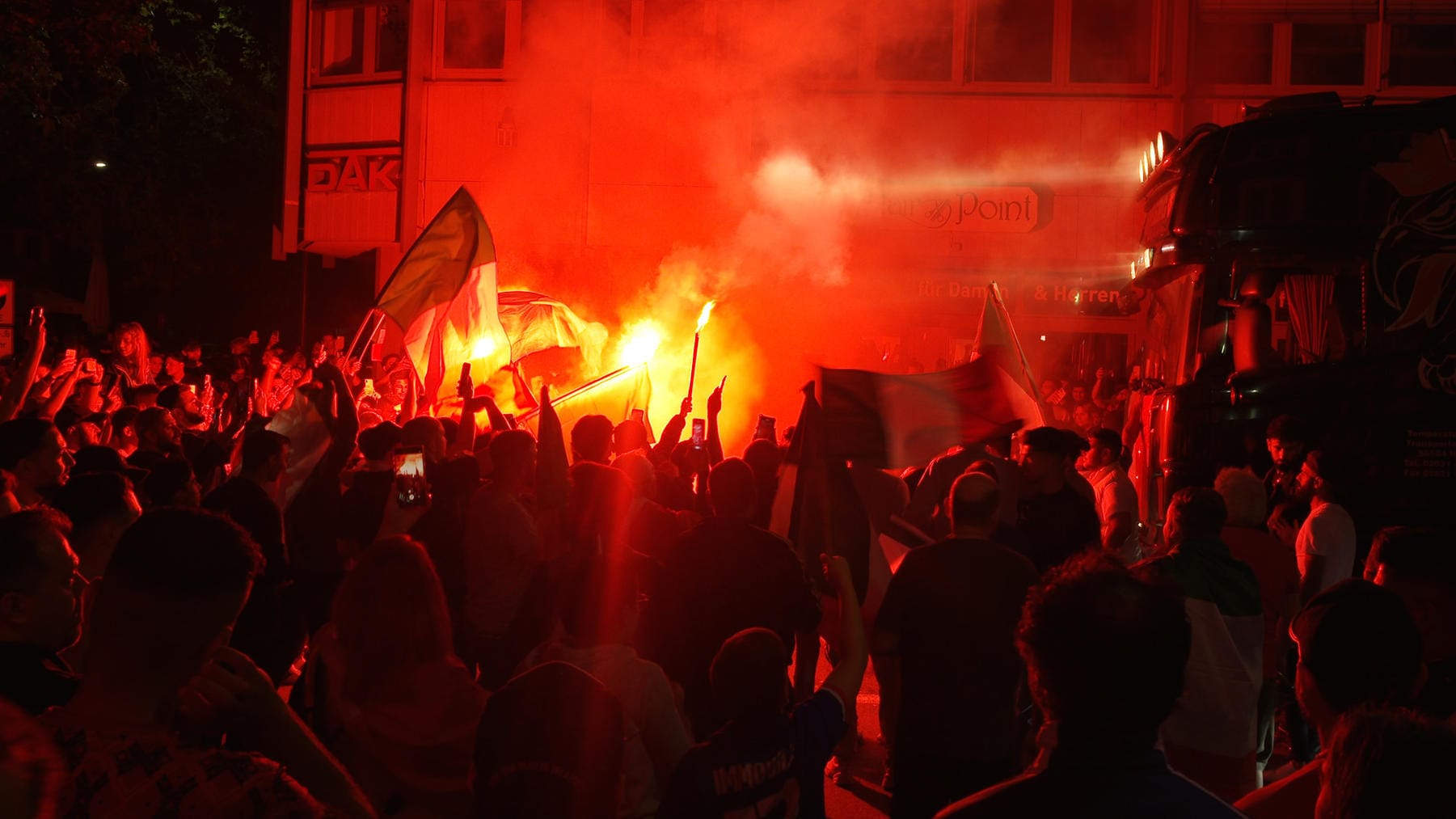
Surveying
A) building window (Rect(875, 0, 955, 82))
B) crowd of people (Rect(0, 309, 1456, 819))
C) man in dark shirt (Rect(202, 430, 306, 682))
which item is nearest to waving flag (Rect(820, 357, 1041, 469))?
crowd of people (Rect(0, 309, 1456, 819))

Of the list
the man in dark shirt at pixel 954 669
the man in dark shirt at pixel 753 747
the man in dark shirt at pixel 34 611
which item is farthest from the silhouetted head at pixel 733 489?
the man in dark shirt at pixel 34 611

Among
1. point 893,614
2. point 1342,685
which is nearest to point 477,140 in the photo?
point 893,614

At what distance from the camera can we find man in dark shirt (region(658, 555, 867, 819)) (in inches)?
126

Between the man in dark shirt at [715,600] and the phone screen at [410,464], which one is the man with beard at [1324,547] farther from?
the phone screen at [410,464]

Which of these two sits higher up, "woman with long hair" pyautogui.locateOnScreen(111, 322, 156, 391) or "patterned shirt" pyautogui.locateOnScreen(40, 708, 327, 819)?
"woman with long hair" pyautogui.locateOnScreen(111, 322, 156, 391)

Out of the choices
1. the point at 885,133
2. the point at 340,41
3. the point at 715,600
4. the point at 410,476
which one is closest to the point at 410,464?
the point at 410,476

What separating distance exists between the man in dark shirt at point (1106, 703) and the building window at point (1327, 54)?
22.1 m

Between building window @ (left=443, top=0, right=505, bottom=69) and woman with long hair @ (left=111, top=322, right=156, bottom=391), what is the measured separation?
10.4 metres

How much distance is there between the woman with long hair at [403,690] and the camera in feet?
10.2

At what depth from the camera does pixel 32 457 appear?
546cm

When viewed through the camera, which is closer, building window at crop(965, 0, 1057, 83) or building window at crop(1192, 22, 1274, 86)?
building window at crop(1192, 22, 1274, 86)

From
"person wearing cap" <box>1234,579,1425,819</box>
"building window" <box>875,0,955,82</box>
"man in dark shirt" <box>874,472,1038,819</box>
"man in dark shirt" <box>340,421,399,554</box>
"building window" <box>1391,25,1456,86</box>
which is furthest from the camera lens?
"building window" <box>875,0,955,82</box>

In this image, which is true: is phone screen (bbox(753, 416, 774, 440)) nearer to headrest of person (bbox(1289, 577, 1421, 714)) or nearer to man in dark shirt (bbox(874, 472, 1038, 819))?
A: man in dark shirt (bbox(874, 472, 1038, 819))

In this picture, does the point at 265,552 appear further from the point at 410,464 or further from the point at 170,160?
the point at 170,160
